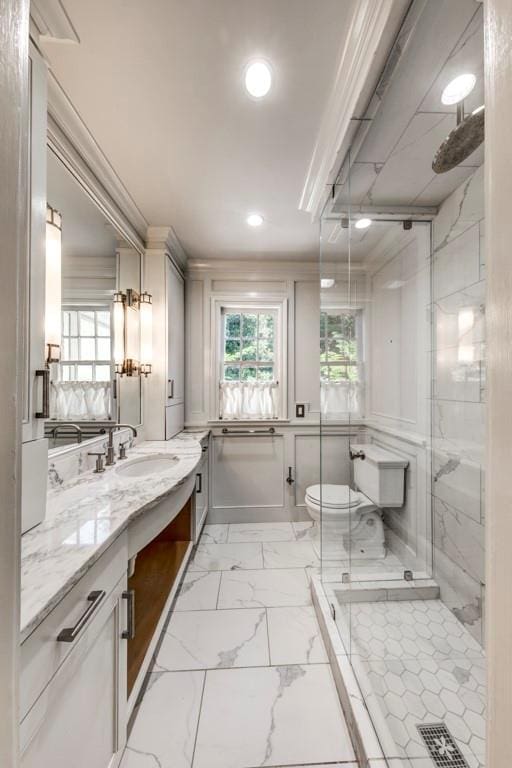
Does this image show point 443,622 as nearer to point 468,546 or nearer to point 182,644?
point 468,546

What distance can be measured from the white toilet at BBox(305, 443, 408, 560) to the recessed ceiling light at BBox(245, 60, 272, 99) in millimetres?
1903

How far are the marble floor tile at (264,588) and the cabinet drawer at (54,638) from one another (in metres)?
1.21

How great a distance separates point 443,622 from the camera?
147 cm

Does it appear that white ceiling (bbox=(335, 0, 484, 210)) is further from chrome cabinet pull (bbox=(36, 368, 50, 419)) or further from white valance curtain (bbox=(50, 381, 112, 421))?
white valance curtain (bbox=(50, 381, 112, 421))

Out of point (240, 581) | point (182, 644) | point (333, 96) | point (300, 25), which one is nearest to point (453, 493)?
point (240, 581)

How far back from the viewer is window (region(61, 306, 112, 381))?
1.58 metres

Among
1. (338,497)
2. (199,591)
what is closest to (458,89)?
(338,497)

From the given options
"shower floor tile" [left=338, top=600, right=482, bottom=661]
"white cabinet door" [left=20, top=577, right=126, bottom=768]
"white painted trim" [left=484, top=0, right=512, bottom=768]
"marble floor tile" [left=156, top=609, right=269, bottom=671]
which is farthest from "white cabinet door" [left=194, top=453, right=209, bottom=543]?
"white painted trim" [left=484, top=0, right=512, bottom=768]

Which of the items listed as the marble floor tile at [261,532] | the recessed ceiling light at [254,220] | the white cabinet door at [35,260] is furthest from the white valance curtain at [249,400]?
the white cabinet door at [35,260]

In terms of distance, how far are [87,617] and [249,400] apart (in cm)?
234

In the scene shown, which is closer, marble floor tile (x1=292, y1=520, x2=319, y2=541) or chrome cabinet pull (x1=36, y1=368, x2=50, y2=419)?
chrome cabinet pull (x1=36, y1=368, x2=50, y2=419)

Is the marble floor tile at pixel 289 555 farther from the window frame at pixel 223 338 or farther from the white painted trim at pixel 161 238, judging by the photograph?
the white painted trim at pixel 161 238

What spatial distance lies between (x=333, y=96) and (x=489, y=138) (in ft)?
4.28

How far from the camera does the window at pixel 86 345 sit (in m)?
1.58
